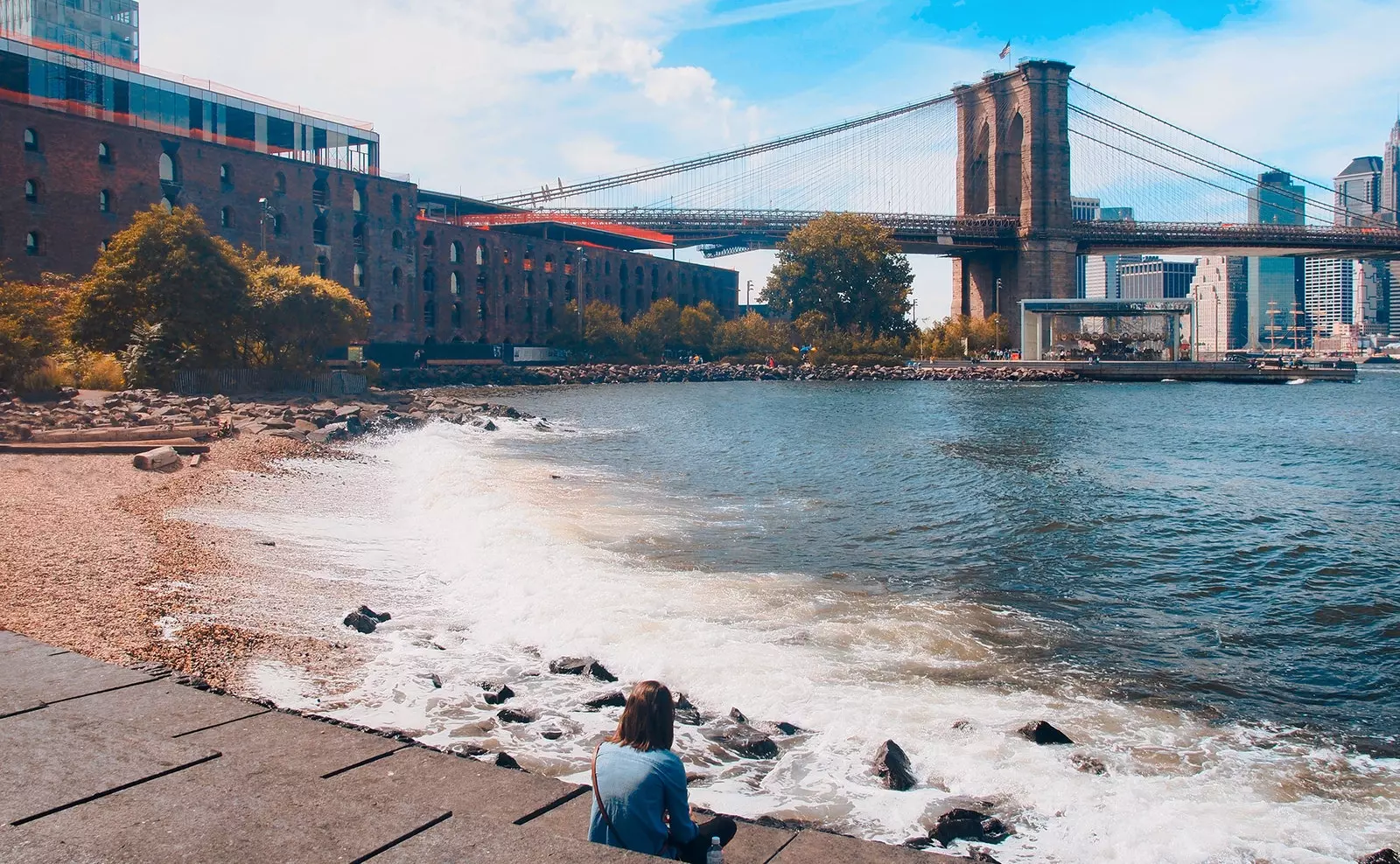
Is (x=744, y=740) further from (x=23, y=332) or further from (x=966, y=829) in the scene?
(x=23, y=332)

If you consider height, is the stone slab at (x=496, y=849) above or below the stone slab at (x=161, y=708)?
below

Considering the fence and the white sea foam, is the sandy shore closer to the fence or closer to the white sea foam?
the white sea foam

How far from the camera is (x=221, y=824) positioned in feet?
12.3

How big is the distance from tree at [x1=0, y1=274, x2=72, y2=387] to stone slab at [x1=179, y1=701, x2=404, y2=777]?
27040mm

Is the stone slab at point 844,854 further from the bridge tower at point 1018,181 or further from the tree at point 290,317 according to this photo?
the bridge tower at point 1018,181

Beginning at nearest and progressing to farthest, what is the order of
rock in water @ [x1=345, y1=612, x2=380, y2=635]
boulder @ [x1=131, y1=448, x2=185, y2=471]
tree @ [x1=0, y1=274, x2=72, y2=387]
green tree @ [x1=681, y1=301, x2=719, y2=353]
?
rock in water @ [x1=345, y1=612, x2=380, y2=635]
boulder @ [x1=131, y1=448, x2=185, y2=471]
tree @ [x1=0, y1=274, x2=72, y2=387]
green tree @ [x1=681, y1=301, x2=719, y2=353]

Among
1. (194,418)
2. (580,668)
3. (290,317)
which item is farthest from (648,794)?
(290,317)

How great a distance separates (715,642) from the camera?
8.98 m

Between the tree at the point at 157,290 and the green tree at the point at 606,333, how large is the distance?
53137 mm

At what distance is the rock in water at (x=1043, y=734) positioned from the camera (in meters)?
6.75

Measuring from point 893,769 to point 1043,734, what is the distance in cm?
129

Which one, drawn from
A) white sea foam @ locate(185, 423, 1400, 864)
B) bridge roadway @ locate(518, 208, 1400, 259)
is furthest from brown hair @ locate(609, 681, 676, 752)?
bridge roadway @ locate(518, 208, 1400, 259)

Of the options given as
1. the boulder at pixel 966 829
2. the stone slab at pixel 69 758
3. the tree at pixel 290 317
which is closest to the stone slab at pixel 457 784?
the stone slab at pixel 69 758

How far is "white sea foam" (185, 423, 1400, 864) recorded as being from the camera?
5715 millimetres
